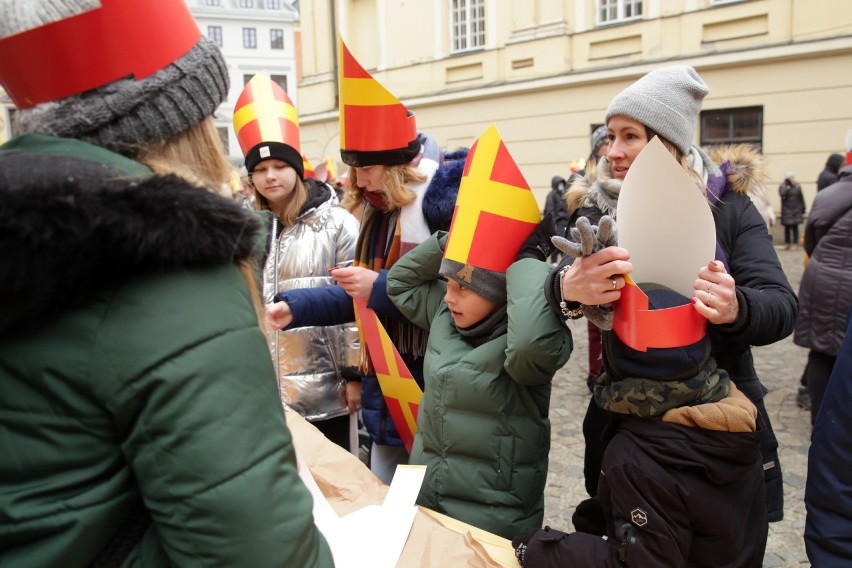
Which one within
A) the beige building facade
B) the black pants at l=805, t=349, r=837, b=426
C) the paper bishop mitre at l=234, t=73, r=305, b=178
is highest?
the beige building facade

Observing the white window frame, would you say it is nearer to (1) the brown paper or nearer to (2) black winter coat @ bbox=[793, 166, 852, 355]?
(2) black winter coat @ bbox=[793, 166, 852, 355]

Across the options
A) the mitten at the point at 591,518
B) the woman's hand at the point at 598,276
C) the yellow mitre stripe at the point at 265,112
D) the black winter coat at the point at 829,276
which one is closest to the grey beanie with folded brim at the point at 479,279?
the woman's hand at the point at 598,276

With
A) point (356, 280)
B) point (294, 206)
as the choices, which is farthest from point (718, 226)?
point (294, 206)

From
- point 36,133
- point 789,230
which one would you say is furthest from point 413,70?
point 36,133

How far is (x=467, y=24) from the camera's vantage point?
16.4 m

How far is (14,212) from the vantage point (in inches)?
29.4

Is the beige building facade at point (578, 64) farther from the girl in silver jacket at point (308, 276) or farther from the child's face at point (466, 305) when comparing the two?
the child's face at point (466, 305)

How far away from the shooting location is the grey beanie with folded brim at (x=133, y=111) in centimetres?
91

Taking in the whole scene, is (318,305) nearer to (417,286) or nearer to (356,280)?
(356,280)

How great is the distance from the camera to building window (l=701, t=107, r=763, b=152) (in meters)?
12.7

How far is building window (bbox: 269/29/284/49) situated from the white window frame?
39.7 meters

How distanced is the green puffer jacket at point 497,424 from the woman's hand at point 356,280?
529mm

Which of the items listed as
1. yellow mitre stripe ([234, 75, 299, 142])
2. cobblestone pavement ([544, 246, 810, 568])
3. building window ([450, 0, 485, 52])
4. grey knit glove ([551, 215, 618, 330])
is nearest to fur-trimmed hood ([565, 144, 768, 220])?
grey knit glove ([551, 215, 618, 330])

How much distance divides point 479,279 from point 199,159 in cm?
106
